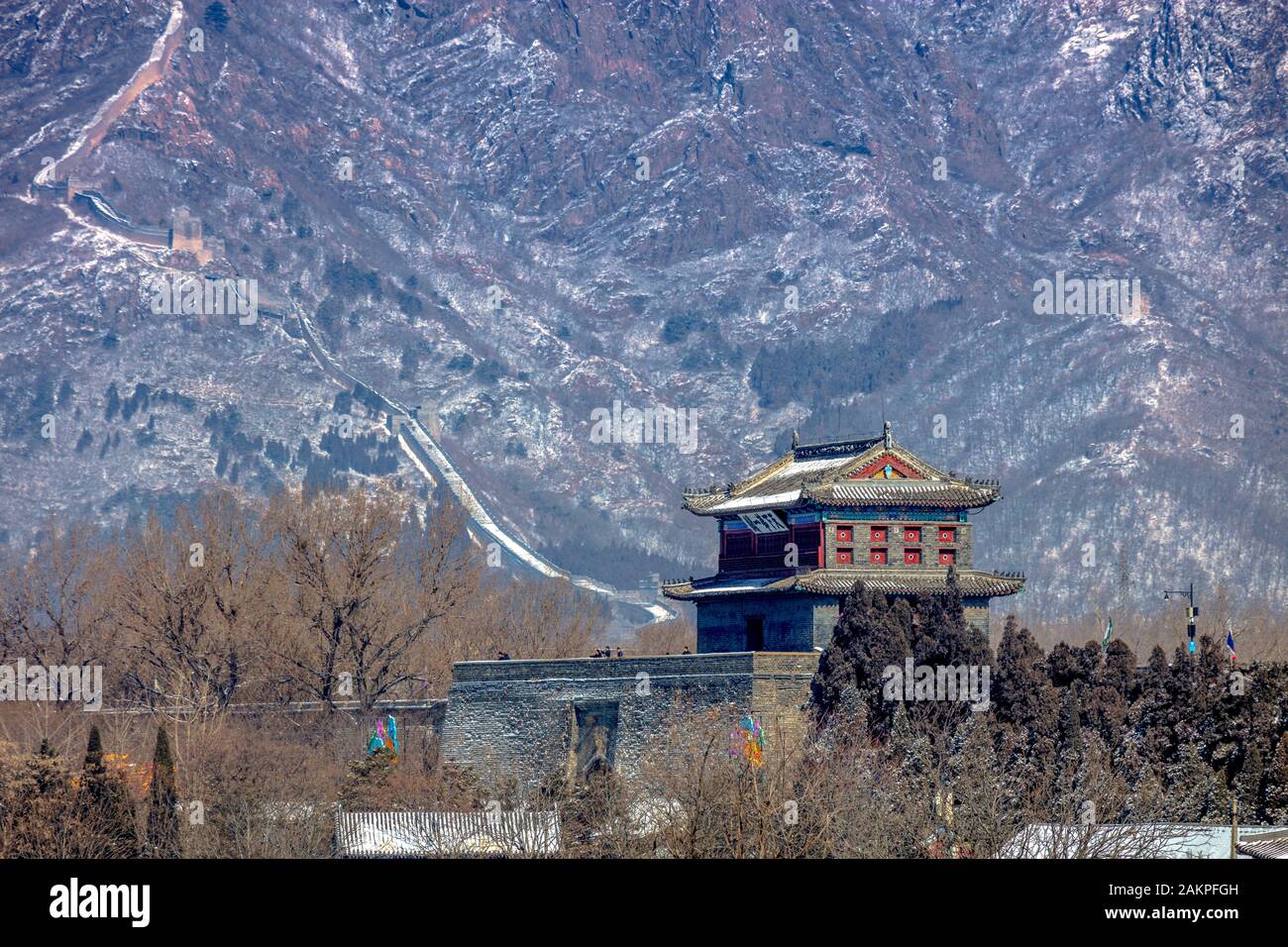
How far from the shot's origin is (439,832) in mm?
63219

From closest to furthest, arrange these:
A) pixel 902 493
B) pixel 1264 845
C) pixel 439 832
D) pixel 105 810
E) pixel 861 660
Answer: pixel 1264 845, pixel 105 810, pixel 439 832, pixel 861 660, pixel 902 493

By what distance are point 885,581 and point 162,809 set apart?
25.7m

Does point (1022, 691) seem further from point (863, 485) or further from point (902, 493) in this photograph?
point (863, 485)

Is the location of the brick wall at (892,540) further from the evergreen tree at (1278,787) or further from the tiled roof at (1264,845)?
the tiled roof at (1264,845)

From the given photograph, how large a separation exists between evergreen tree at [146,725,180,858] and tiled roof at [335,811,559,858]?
449 cm

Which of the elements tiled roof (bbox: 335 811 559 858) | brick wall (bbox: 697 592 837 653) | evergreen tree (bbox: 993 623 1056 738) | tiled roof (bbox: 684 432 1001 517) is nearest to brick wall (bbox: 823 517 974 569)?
tiled roof (bbox: 684 432 1001 517)

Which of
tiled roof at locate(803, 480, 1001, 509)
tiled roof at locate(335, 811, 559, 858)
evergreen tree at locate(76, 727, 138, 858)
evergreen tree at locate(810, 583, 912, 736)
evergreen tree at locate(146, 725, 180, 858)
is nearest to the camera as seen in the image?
evergreen tree at locate(76, 727, 138, 858)

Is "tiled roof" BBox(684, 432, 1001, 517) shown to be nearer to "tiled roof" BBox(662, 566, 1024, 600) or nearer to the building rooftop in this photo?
"tiled roof" BBox(662, 566, 1024, 600)

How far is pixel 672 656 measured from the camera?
7875cm

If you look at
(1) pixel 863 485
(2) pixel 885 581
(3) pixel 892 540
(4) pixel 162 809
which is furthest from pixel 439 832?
(1) pixel 863 485

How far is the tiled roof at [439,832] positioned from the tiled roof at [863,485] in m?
18.5

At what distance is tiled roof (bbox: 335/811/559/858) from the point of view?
199 feet

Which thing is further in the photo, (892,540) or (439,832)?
(892,540)
